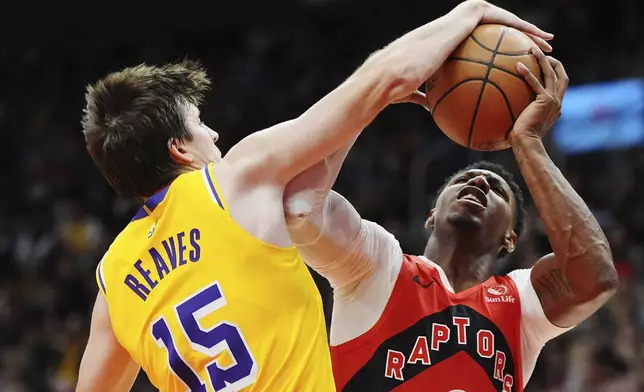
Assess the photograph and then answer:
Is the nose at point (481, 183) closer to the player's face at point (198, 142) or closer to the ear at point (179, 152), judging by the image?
the player's face at point (198, 142)

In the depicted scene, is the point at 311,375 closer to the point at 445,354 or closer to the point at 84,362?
the point at 84,362

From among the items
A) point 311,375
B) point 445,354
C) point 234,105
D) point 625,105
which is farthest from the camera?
point 234,105

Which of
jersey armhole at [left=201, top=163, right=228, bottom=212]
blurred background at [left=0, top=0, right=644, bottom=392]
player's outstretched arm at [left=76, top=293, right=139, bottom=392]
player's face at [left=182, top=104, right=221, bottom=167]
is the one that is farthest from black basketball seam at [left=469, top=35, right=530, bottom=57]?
blurred background at [left=0, top=0, right=644, bottom=392]

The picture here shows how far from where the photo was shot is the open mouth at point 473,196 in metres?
4.05

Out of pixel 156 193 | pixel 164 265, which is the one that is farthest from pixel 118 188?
pixel 164 265

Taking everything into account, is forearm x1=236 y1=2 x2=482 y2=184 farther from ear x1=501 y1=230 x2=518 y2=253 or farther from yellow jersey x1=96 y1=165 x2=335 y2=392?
ear x1=501 y1=230 x2=518 y2=253

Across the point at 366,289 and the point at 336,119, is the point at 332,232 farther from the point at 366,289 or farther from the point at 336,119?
the point at 336,119

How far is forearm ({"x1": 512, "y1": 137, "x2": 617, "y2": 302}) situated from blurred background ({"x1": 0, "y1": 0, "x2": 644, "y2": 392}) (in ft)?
12.4

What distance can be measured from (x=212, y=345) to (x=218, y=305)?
11 cm

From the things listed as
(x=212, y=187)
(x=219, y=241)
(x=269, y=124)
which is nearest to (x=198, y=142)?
(x=212, y=187)

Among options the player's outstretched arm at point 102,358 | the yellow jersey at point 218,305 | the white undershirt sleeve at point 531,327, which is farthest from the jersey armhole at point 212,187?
the white undershirt sleeve at point 531,327

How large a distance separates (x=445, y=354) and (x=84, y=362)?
1357 mm

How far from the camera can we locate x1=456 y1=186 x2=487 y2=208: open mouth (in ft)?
13.3

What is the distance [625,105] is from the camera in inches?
425
